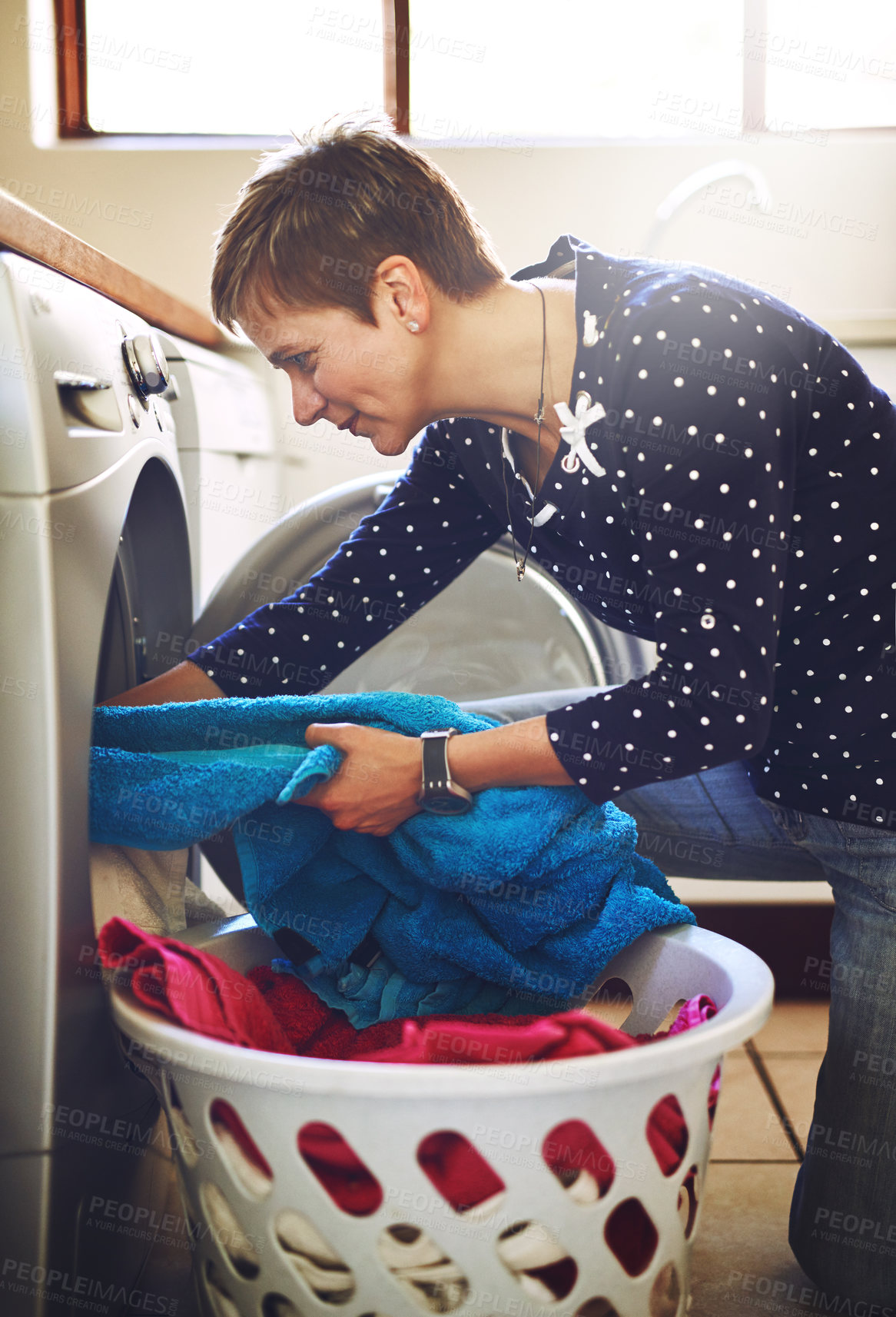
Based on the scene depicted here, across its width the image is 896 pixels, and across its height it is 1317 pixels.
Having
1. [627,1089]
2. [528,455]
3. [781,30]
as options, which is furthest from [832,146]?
[627,1089]

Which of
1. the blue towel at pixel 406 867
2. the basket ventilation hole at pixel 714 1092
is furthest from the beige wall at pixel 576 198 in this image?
the basket ventilation hole at pixel 714 1092

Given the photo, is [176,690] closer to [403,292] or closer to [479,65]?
[403,292]

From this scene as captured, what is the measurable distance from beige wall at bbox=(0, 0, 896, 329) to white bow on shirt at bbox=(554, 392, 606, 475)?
1.06 meters

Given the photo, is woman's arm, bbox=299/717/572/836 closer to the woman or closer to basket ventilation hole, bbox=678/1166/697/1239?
the woman

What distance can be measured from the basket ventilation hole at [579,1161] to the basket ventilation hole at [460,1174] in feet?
0.12

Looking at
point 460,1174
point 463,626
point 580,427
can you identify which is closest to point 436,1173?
point 460,1174

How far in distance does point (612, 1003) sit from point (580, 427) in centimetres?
49

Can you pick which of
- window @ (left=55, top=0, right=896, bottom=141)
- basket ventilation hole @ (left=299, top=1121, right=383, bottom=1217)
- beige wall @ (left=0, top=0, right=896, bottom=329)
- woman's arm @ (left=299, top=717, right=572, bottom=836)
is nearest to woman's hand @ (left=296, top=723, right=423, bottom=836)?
woman's arm @ (left=299, top=717, right=572, bottom=836)

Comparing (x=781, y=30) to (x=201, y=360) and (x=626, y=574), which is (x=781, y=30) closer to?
(x=201, y=360)

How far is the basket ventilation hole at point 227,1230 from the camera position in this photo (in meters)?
0.63

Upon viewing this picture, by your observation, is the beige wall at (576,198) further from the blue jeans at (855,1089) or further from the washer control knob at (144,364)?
the blue jeans at (855,1089)

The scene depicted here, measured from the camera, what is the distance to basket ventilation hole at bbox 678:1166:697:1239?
0.67 metres

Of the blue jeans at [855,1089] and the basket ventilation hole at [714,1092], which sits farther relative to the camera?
the blue jeans at [855,1089]

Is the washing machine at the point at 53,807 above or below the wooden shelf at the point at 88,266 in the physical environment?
below
